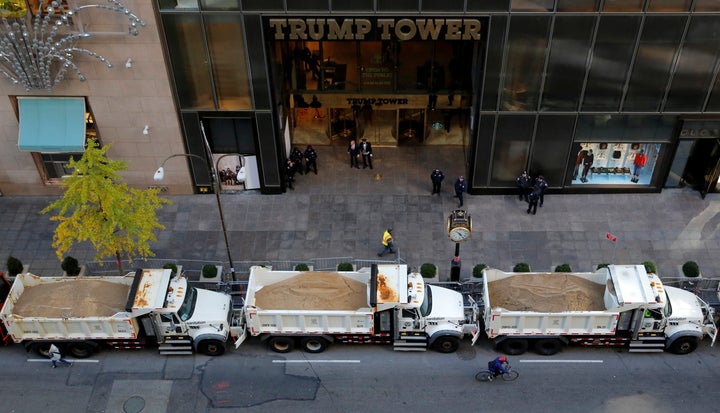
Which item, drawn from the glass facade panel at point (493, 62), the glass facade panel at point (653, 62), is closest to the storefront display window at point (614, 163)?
the glass facade panel at point (653, 62)

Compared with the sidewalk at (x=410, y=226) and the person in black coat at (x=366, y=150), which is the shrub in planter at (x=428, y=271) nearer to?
the sidewalk at (x=410, y=226)

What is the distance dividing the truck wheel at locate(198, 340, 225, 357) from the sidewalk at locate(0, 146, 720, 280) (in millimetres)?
5288

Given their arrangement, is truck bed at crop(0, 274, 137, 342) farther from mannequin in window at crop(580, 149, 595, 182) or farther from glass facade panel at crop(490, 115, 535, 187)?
mannequin in window at crop(580, 149, 595, 182)

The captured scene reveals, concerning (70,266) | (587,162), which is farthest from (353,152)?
(70,266)

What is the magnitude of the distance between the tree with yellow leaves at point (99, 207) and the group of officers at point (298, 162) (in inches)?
311

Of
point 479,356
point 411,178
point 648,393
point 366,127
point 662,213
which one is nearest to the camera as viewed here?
point 648,393

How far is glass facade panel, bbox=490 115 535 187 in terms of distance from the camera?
2838cm

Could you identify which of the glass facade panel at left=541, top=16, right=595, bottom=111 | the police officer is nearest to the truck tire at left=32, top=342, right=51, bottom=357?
the police officer

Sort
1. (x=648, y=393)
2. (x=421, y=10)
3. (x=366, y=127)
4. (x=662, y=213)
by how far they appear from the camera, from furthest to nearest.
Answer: (x=366, y=127), (x=662, y=213), (x=421, y=10), (x=648, y=393)

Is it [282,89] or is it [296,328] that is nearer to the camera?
[296,328]

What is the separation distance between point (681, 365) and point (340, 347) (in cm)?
1173

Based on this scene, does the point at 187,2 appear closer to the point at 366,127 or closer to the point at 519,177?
the point at 366,127

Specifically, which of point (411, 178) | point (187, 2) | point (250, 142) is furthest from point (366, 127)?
point (187, 2)

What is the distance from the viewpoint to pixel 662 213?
29391 mm
